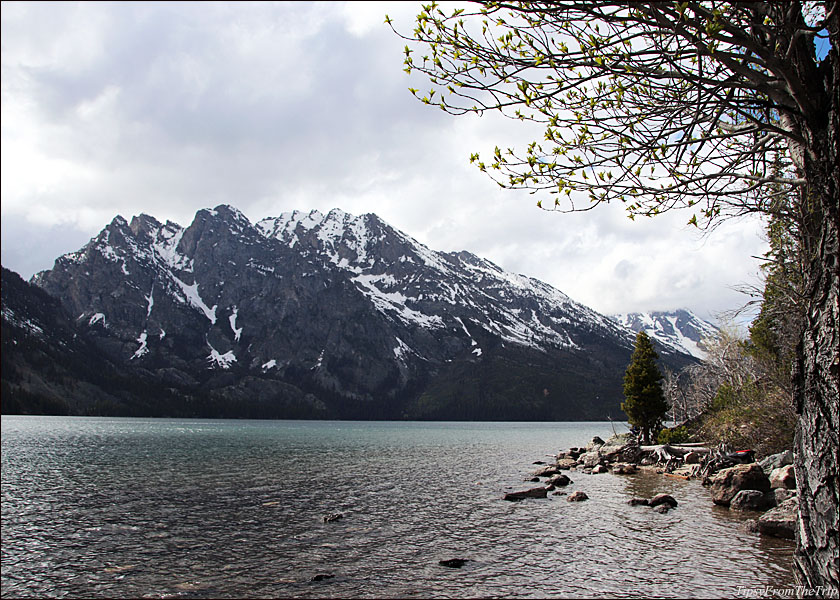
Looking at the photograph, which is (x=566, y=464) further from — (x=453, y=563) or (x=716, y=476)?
(x=453, y=563)

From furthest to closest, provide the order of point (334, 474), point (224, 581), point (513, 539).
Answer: point (334, 474) → point (513, 539) → point (224, 581)

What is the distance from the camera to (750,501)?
28047 mm

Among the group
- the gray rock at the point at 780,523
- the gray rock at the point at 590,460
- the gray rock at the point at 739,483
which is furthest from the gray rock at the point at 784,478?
the gray rock at the point at 590,460

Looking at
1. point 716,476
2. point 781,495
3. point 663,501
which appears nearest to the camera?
point 781,495

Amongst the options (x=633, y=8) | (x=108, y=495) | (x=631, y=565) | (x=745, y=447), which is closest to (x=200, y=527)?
(x=108, y=495)

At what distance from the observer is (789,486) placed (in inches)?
1120

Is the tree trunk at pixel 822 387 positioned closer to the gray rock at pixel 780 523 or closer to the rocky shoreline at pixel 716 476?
the rocky shoreline at pixel 716 476

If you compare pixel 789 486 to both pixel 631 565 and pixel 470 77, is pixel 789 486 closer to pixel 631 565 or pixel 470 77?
pixel 631 565

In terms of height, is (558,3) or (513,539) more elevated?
(558,3)

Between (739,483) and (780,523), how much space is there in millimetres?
8399

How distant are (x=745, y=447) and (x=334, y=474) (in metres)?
35.1

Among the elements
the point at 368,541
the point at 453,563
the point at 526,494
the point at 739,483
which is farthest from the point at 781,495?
the point at 368,541

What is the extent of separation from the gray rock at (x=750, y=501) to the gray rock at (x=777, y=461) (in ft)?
17.2

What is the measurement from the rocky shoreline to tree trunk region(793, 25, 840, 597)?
26.4ft
